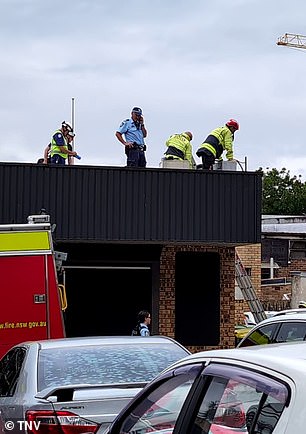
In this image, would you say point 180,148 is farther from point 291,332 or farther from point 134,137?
point 291,332

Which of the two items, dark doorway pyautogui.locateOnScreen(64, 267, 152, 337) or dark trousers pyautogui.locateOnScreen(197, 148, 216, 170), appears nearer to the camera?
dark trousers pyautogui.locateOnScreen(197, 148, 216, 170)

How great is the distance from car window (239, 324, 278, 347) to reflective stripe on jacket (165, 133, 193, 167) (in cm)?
943

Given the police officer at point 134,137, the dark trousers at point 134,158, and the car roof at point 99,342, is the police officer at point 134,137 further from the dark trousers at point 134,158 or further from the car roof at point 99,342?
the car roof at point 99,342

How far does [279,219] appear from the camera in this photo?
174 ft

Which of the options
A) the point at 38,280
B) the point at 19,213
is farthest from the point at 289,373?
the point at 19,213

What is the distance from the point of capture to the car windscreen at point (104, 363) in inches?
297

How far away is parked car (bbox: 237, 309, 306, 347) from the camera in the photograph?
9.89 meters

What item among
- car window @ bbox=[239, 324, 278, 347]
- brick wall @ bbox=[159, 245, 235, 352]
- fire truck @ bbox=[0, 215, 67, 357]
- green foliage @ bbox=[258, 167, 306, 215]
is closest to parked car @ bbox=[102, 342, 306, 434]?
car window @ bbox=[239, 324, 278, 347]

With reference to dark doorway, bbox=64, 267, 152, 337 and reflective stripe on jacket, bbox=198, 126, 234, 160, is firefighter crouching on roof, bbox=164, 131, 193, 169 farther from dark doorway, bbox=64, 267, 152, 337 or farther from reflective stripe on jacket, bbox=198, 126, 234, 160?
dark doorway, bbox=64, 267, 152, 337

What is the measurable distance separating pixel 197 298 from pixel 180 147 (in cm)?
321

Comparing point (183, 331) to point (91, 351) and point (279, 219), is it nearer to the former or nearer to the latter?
point (91, 351)

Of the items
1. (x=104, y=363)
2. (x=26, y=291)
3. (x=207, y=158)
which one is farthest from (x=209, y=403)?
(x=207, y=158)

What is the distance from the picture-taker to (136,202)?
62.6ft

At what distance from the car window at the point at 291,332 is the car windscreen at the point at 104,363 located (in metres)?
1.93
